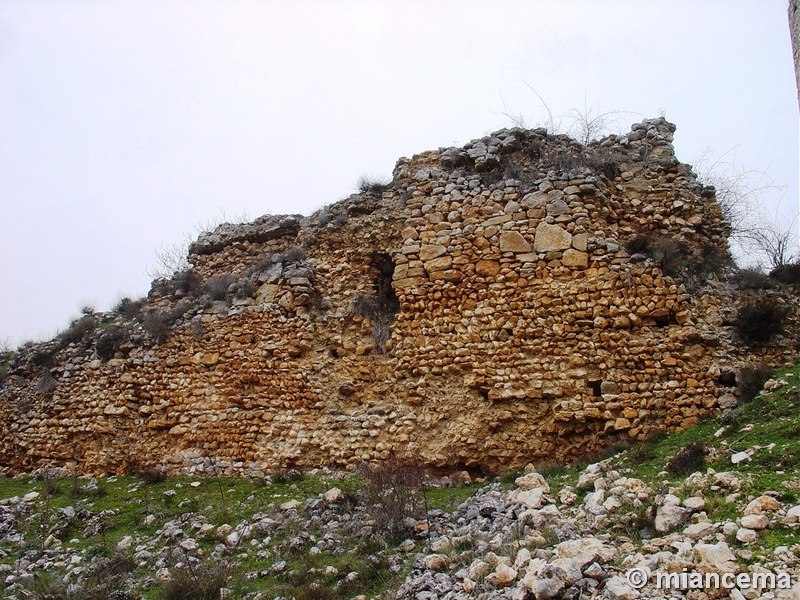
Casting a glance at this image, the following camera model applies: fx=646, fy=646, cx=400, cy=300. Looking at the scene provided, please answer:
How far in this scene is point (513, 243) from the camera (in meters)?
9.30

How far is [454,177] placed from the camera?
33.5 ft

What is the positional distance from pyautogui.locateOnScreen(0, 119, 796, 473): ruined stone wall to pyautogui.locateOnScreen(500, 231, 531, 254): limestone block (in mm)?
23

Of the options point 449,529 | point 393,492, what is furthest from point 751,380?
point 393,492

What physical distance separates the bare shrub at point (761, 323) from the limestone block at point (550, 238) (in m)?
2.43

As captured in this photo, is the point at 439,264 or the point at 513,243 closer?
the point at 513,243

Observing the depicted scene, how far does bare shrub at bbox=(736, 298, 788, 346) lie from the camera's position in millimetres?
8234

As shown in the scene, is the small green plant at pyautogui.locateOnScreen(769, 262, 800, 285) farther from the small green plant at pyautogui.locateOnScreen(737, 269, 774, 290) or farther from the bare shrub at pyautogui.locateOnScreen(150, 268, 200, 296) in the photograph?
the bare shrub at pyautogui.locateOnScreen(150, 268, 200, 296)

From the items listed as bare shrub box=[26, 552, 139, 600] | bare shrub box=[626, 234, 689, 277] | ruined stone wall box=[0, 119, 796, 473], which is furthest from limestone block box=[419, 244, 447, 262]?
bare shrub box=[26, 552, 139, 600]

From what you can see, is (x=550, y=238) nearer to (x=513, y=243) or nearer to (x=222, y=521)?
(x=513, y=243)

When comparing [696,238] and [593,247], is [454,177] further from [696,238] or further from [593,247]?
[696,238]

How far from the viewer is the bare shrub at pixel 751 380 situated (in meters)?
7.65

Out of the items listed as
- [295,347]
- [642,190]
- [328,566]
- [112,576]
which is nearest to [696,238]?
[642,190]

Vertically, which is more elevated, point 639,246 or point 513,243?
point 513,243

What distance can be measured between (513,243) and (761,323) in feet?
11.0
